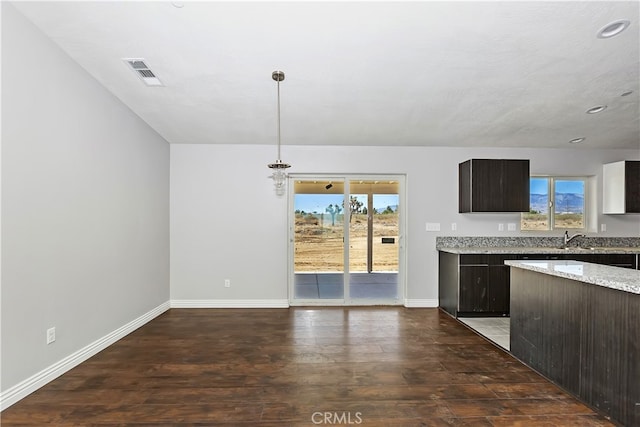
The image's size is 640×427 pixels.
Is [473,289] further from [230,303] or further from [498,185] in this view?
[230,303]

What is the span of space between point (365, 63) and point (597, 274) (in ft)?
7.88

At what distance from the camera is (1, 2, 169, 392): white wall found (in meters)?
2.38

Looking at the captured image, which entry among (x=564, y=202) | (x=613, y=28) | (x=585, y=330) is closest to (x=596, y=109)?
(x=613, y=28)

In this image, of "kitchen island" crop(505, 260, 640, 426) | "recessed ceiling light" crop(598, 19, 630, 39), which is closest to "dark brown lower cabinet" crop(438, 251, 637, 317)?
"kitchen island" crop(505, 260, 640, 426)

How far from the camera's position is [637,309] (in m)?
2.04

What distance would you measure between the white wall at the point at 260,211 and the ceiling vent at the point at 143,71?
1896 mm

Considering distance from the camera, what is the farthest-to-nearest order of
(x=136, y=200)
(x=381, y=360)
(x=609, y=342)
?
1. (x=136, y=200)
2. (x=381, y=360)
3. (x=609, y=342)

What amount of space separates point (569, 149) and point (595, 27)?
358cm

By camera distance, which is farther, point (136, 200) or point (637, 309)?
point (136, 200)

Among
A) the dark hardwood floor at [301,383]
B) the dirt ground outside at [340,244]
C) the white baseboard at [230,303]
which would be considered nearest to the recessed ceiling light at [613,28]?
the dark hardwood floor at [301,383]

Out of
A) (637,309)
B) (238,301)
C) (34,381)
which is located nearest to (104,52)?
(34,381)

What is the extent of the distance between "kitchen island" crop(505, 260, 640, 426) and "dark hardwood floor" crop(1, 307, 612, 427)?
14cm

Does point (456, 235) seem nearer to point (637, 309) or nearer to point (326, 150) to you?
point (326, 150)

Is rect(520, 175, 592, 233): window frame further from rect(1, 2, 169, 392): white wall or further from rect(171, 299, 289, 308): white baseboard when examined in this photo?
rect(1, 2, 169, 392): white wall
